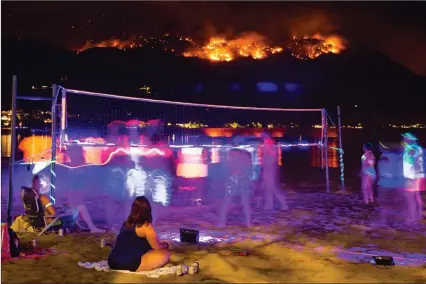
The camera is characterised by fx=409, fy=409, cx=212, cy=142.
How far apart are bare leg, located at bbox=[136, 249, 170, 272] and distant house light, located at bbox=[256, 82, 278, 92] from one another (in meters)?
120

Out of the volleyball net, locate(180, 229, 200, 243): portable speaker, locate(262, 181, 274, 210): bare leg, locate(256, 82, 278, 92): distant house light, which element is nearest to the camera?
locate(180, 229, 200, 243): portable speaker

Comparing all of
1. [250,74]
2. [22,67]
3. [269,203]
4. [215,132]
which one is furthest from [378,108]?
[269,203]

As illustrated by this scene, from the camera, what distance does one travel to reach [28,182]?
12727mm

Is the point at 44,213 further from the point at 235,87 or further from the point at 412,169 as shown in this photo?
the point at 235,87

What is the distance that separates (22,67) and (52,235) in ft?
406

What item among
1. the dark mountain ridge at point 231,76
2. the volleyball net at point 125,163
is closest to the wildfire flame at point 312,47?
the dark mountain ridge at point 231,76

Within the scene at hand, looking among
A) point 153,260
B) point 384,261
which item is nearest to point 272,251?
point 384,261

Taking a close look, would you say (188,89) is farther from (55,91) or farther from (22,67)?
(55,91)

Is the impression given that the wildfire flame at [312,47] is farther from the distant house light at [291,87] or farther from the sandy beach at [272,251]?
the sandy beach at [272,251]

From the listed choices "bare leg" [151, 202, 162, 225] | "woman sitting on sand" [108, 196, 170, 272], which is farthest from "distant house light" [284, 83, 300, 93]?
"woman sitting on sand" [108, 196, 170, 272]

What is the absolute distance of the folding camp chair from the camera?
6410 millimetres

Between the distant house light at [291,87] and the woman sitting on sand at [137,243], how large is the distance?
12406 cm

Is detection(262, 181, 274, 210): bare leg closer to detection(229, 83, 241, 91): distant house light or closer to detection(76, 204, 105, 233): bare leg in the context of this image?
detection(76, 204, 105, 233): bare leg

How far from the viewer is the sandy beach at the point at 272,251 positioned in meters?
4.60
